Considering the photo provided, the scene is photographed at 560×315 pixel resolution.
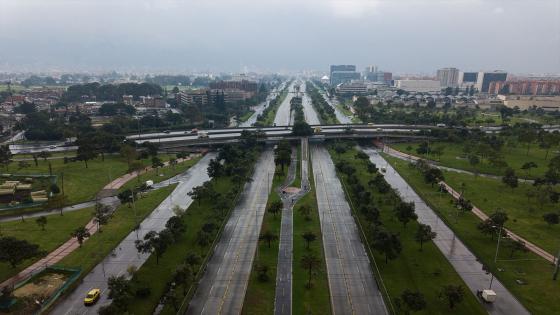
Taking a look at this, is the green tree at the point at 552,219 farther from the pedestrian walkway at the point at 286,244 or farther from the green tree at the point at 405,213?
the pedestrian walkway at the point at 286,244

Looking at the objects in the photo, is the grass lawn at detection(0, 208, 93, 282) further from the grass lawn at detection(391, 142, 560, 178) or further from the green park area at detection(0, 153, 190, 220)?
the grass lawn at detection(391, 142, 560, 178)

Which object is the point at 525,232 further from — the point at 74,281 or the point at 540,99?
the point at 540,99

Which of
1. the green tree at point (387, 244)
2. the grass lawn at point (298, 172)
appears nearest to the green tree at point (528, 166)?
the grass lawn at point (298, 172)

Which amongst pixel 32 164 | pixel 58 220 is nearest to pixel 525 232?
pixel 58 220

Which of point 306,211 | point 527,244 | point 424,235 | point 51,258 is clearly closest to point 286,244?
point 306,211

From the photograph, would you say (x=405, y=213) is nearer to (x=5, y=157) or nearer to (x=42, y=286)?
(x=42, y=286)
